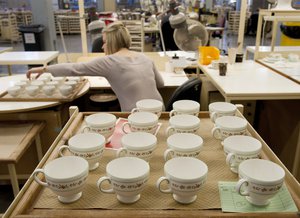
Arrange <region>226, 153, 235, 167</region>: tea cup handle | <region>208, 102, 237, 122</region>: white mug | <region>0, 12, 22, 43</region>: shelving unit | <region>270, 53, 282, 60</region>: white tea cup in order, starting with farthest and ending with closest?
<region>0, 12, 22, 43</region>: shelving unit
<region>270, 53, 282, 60</region>: white tea cup
<region>208, 102, 237, 122</region>: white mug
<region>226, 153, 235, 167</region>: tea cup handle

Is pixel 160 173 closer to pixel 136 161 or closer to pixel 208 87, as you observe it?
pixel 136 161

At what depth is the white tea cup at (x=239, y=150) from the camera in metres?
0.90

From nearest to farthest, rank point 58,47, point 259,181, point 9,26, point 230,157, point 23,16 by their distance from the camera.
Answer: point 259,181, point 230,157, point 58,47, point 9,26, point 23,16

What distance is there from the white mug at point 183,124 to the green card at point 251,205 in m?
0.29

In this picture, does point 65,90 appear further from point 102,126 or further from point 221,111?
point 221,111

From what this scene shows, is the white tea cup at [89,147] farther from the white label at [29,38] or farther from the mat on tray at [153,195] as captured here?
the white label at [29,38]

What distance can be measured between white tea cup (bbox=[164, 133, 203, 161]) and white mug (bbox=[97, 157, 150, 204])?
0.12m

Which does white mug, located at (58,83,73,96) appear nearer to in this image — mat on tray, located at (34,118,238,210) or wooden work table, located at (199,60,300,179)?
wooden work table, located at (199,60,300,179)

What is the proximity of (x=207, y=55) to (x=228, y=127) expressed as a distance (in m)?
1.80

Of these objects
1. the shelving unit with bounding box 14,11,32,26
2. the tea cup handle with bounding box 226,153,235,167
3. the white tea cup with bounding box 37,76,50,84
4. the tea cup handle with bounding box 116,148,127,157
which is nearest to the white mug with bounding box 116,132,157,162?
the tea cup handle with bounding box 116,148,127,157

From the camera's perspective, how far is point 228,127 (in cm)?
106

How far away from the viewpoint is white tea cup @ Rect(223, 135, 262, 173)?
904mm

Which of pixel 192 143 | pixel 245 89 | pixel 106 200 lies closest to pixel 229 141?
pixel 192 143

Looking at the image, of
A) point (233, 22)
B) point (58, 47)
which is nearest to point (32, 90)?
point (58, 47)
